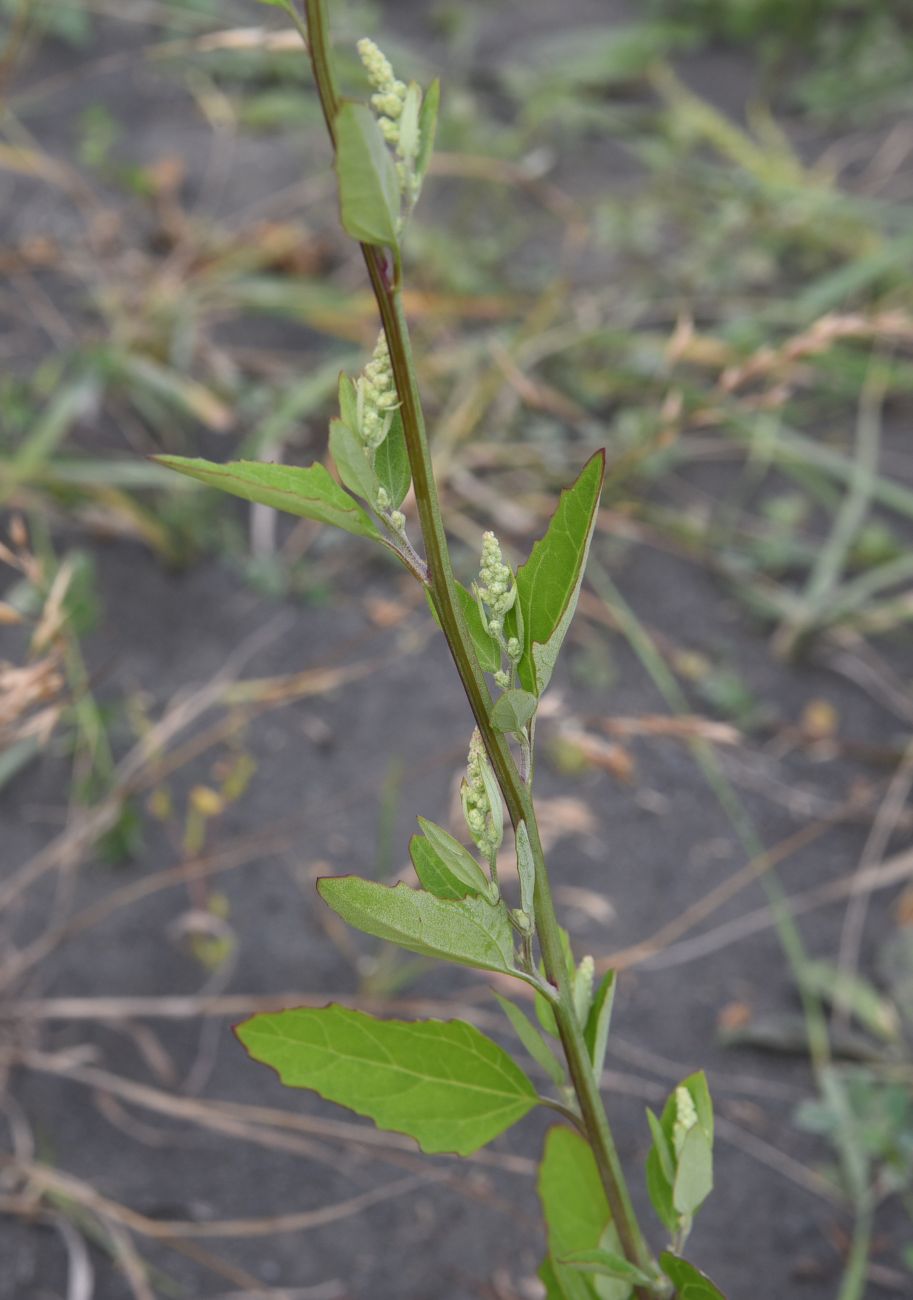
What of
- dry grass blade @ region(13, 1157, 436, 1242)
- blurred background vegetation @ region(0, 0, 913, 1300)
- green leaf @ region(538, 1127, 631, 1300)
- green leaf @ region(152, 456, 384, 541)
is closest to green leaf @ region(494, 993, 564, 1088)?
green leaf @ region(538, 1127, 631, 1300)

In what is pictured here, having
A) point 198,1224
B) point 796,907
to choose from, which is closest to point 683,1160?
point 198,1224

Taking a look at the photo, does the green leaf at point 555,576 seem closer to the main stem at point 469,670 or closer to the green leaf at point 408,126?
the main stem at point 469,670

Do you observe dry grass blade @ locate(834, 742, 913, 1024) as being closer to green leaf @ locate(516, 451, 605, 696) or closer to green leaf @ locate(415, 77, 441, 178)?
green leaf @ locate(516, 451, 605, 696)

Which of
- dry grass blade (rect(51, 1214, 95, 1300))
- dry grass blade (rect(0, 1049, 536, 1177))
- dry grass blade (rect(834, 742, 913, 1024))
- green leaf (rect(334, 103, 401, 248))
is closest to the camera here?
green leaf (rect(334, 103, 401, 248))

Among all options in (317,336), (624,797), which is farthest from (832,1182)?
(317,336)

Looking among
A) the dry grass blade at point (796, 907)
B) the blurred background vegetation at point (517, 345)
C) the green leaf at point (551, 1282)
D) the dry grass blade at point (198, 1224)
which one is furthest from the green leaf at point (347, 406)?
A: the dry grass blade at point (796, 907)

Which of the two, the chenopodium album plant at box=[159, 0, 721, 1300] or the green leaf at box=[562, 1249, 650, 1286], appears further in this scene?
the green leaf at box=[562, 1249, 650, 1286]

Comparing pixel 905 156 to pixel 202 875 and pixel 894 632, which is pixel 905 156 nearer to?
pixel 894 632

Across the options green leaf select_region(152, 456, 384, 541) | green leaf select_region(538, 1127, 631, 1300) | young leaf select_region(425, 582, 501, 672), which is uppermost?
green leaf select_region(152, 456, 384, 541)
